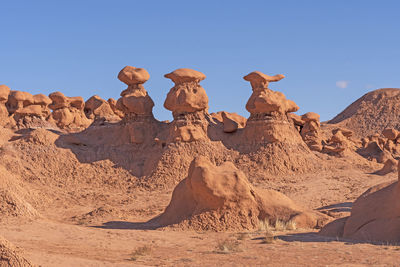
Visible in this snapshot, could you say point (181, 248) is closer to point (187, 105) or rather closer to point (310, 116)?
point (187, 105)

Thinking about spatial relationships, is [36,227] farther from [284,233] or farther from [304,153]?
[304,153]

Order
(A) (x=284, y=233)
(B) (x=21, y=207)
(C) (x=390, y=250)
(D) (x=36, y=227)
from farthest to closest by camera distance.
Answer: (B) (x=21, y=207)
(D) (x=36, y=227)
(A) (x=284, y=233)
(C) (x=390, y=250)

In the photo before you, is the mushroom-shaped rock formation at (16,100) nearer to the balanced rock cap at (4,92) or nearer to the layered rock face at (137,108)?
the balanced rock cap at (4,92)

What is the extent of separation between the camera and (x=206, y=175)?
14086mm

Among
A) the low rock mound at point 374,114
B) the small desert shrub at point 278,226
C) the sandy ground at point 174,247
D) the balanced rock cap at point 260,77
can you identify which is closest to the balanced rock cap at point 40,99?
the balanced rock cap at point 260,77

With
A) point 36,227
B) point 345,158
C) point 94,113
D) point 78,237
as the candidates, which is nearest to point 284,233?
point 78,237

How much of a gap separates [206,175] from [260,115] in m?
12.0

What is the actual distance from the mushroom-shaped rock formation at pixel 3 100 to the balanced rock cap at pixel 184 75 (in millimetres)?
11833

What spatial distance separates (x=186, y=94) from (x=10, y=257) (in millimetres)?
17824

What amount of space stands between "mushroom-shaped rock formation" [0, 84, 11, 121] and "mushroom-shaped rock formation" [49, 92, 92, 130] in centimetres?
319

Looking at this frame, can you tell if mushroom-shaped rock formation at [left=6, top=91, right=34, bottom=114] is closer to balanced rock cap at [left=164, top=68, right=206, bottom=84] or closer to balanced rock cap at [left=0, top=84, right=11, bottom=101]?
balanced rock cap at [left=0, top=84, right=11, bottom=101]

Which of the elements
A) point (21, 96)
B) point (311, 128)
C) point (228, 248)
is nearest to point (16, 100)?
point (21, 96)

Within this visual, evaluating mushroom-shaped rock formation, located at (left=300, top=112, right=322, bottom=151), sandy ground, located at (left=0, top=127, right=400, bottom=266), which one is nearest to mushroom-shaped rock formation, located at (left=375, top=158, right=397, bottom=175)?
sandy ground, located at (left=0, top=127, right=400, bottom=266)

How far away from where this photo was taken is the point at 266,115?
83.8 ft
